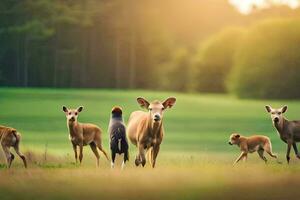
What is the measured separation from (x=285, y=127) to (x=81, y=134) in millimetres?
1134

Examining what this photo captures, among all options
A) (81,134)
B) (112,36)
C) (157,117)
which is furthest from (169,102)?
(112,36)

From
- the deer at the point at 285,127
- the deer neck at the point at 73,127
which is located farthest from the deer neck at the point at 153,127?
the deer at the point at 285,127

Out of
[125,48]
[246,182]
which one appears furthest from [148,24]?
[246,182]

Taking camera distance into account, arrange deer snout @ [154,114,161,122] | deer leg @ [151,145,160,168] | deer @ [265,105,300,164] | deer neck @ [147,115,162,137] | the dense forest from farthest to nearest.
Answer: the dense forest → deer @ [265,105,300,164] → deer leg @ [151,145,160,168] → deer neck @ [147,115,162,137] → deer snout @ [154,114,161,122]

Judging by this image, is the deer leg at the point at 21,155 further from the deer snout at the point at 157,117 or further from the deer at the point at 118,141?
the deer snout at the point at 157,117

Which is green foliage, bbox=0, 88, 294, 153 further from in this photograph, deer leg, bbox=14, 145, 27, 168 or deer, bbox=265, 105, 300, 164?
deer leg, bbox=14, 145, 27, 168

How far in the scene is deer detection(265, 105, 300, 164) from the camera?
14.6 metres

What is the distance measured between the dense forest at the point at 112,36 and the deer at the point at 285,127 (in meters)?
0.38

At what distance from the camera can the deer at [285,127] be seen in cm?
1457

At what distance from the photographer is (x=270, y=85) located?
14703mm

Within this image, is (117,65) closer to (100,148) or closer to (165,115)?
(165,115)

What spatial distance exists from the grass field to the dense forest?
0.33 feet

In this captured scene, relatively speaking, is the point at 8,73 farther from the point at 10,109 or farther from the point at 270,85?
the point at 270,85

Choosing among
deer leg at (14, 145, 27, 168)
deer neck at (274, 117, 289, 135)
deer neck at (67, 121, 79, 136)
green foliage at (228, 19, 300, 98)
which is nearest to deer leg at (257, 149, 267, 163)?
deer neck at (274, 117, 289, 135)
